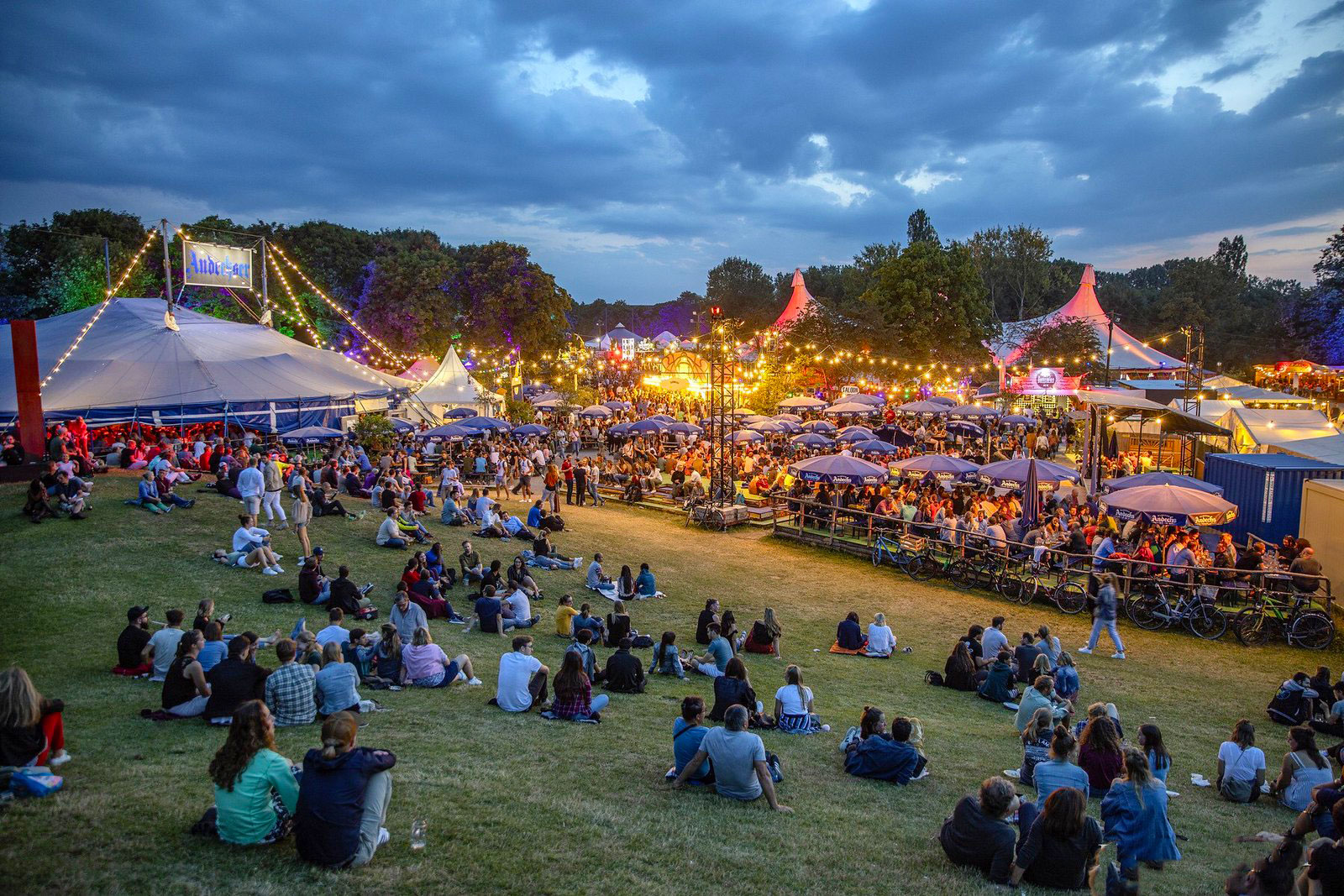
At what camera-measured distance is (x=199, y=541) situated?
14266mm

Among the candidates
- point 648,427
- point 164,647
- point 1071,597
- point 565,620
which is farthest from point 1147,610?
point 648,427

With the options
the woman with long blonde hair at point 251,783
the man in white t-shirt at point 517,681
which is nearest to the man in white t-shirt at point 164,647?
the man in white t-shirt at point 517,681

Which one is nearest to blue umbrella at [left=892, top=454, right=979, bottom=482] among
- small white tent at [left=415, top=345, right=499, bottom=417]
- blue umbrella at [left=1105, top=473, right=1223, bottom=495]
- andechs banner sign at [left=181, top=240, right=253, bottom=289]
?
blue umbrella at [left=1105, top=473, right=1223, bottom=495]

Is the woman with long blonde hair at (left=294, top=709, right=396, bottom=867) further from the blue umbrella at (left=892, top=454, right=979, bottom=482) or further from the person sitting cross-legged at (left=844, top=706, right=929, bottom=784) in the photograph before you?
the blue umbrella at (left=892, top=454, right=979, bottom=482)

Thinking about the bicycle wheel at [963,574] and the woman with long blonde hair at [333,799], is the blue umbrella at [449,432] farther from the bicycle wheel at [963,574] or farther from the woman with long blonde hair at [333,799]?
the woman with long blonde hair at [333,799]

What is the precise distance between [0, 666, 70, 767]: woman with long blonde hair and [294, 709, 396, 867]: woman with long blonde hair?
2.31 meters

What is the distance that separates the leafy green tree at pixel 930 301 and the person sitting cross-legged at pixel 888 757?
137ft

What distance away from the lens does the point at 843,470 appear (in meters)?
18.8

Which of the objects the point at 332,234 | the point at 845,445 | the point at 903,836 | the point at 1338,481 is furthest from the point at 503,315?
the point at 903,836

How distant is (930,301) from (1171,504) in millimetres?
34601

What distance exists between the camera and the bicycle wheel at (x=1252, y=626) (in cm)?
1314

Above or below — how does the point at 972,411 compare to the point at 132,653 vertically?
above

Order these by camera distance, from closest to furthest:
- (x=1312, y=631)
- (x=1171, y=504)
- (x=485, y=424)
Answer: (x=1312, y=631) → (x=1171, y=504) → (x=485, y=424)

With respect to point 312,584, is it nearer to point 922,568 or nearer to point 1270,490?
point 922,568
